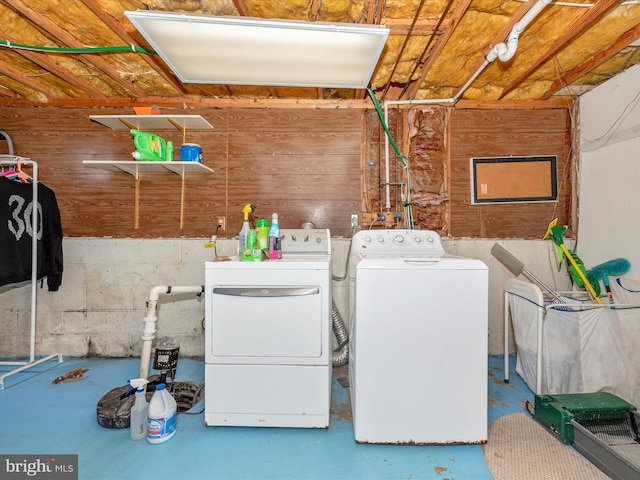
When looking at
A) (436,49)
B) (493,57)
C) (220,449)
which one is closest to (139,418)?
(220,449)

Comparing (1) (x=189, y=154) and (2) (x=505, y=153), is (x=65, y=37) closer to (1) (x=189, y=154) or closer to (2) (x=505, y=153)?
(1) (x=189, y=154)

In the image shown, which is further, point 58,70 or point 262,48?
point 58,70

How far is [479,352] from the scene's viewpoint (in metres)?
1.66

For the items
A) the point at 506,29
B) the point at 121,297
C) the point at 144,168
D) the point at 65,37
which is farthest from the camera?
the point at 121,297

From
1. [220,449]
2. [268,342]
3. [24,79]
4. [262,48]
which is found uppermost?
[24,79]

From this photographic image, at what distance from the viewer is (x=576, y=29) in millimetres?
1874

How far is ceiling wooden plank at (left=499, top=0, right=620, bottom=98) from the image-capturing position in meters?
1.69

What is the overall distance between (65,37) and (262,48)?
51.0 inches

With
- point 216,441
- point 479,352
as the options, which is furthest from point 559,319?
point 216,441

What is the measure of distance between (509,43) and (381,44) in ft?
2.57

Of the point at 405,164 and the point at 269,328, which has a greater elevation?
the point at 405,164

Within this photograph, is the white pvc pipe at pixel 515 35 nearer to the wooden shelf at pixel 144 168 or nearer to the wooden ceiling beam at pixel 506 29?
the wooden ceiling beam at pixel 506 29

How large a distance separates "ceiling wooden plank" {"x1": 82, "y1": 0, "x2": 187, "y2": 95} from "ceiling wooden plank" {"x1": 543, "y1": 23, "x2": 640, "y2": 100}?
3.17 meters

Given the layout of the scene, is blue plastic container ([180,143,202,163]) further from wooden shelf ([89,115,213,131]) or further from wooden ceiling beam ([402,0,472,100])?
wooden ceiling beam ([402,0,472,100])
